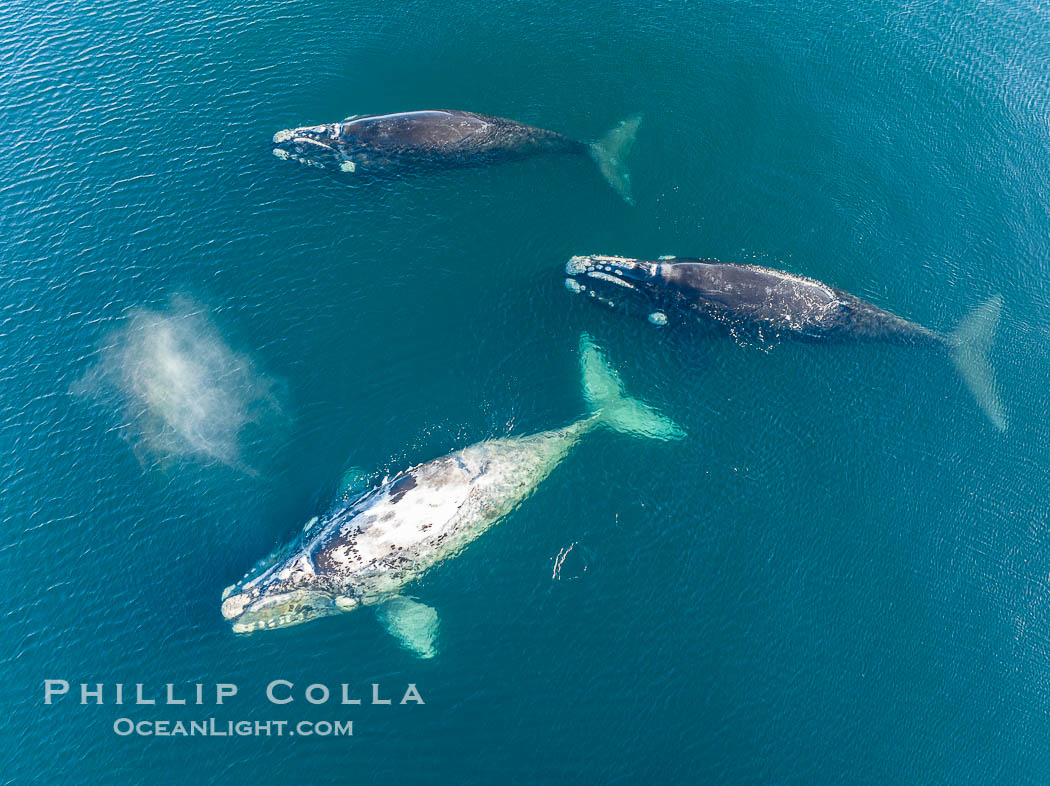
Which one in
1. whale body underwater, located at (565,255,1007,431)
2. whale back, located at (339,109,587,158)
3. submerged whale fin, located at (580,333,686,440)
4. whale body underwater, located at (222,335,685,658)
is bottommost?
whale body underwater, located at (222,335,685,658)

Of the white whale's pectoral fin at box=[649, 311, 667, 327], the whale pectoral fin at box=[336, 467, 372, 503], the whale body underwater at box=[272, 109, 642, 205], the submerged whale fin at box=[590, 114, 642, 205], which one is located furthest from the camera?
the whale body underwater at box=[272, 109, 642, 205]

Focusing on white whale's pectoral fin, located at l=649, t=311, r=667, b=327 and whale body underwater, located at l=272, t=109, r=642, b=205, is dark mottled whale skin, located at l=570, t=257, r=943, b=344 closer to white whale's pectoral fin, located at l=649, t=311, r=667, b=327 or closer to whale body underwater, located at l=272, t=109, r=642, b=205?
white whale's pectoral fin, located at l=649, t=311, r=667, b=327

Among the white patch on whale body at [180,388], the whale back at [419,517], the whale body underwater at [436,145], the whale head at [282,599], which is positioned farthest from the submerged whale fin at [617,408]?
the white patch on whale body at [180,388]

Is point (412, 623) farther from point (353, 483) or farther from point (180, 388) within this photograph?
point (180, 388)

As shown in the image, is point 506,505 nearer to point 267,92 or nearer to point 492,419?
point 492,419

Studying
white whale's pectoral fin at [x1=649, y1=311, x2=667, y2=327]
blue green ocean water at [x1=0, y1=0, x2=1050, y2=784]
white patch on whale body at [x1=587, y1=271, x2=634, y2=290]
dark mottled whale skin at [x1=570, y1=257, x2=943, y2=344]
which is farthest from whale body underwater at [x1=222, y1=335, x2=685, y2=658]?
dark mottled whale skin at [x1=570, y1=257, x2=943, y2=344]

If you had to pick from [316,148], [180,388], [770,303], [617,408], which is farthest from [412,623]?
[316,148]

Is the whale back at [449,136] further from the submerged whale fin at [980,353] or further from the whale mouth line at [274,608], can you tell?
the whale mouth line at [274,608]

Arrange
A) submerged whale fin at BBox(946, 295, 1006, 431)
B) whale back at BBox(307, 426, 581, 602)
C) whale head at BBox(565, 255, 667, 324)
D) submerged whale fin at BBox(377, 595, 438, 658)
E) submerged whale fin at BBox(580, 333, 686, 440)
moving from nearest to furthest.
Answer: submerged whale fin at BBox(377, 595, 438, 658)
whale back at BBox(307, 426, 581, 602)
submerged whale fin at BBox(580, 333, 686, 440)
submerged whale fin at BBox(946, 295, 1006, 431)
whale head at BBox(565, 255, 667, 324)
